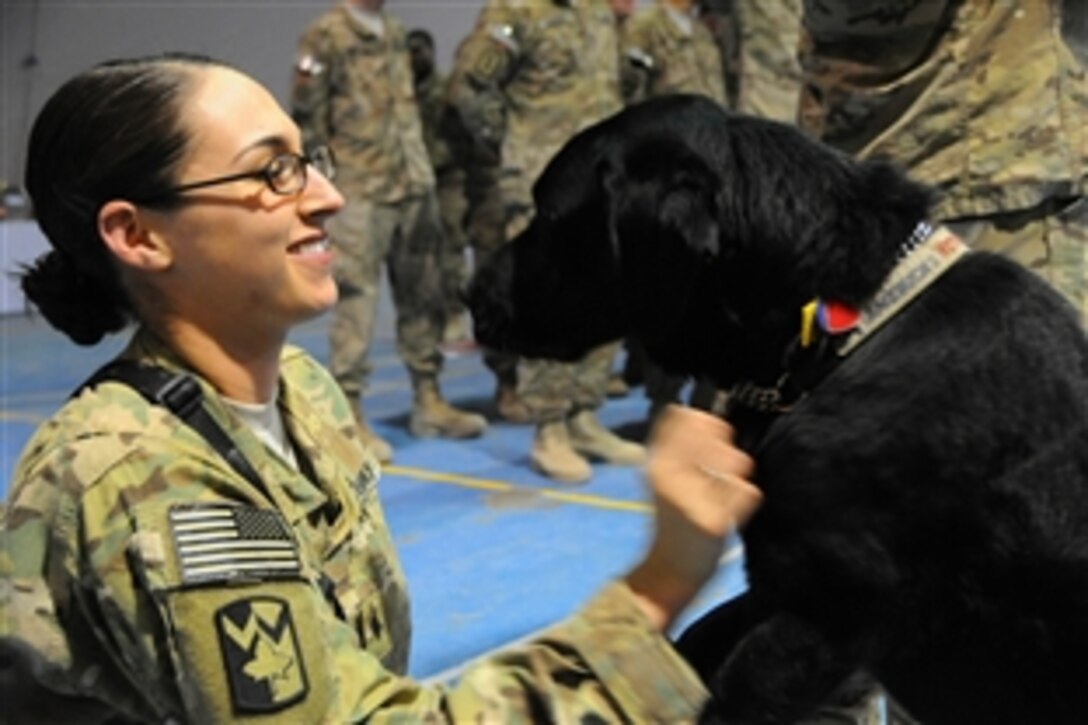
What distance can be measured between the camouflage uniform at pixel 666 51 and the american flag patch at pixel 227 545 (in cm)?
461

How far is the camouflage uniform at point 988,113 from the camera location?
1.77 m

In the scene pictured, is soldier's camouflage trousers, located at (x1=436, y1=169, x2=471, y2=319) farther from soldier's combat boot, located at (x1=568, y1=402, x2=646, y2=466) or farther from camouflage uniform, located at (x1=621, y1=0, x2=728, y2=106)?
soldier's combat boot, located at (x1=568, y1=402, x2=646, y2=466)

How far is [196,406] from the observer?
42.2 inches

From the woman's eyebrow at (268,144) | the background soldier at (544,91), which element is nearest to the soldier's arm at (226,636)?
the woman's eyebrow at (268,144)

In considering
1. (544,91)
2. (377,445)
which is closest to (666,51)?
(544,91)

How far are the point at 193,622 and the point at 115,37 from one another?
77.9 inches

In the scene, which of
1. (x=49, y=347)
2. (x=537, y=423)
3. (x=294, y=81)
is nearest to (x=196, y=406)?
(x=537, y=423)

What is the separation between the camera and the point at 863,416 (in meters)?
1.21

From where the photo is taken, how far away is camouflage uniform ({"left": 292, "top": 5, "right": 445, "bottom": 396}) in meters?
4.47

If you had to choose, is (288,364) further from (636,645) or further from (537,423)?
(537,423)

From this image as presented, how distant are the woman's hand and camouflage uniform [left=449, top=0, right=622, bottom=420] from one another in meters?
3.37

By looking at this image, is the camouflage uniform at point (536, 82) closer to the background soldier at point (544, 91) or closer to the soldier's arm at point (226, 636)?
the background soldier at point (544, 91)

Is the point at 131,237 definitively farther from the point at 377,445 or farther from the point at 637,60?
the point at 637,60

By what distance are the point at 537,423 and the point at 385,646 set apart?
303 centimetres
